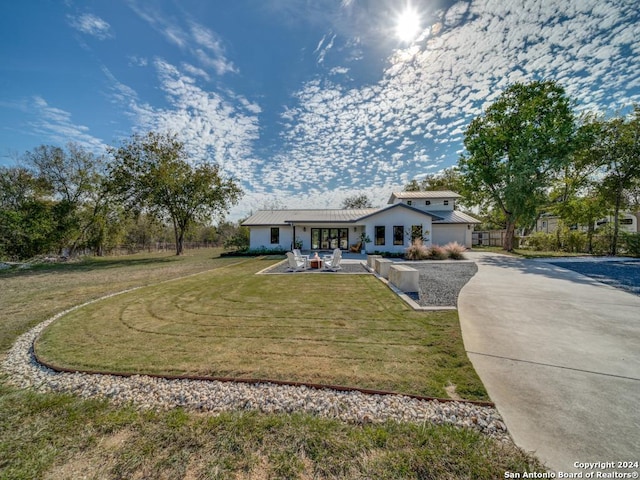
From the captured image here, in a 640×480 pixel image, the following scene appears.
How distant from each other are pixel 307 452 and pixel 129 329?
15.3 ft

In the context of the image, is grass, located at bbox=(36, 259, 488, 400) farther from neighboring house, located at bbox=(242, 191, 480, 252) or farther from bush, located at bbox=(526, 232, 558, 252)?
bush, located at bbox=(526, 232, 558, 252)

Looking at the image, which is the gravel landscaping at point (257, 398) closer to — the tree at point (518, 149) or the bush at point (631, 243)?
the tree at point (518, 149)

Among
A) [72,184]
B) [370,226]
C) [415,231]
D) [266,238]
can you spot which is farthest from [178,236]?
[415,231]

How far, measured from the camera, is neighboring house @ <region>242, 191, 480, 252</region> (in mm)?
19000

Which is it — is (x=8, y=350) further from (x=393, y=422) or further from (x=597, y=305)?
(x=597, y=305)

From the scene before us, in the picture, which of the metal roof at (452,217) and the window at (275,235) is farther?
the window at (275,235)

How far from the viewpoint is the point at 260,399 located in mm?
2768

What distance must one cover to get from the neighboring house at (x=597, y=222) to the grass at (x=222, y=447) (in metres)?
28.1

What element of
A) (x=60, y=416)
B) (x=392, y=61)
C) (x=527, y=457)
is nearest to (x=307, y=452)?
(x=527, y=457)

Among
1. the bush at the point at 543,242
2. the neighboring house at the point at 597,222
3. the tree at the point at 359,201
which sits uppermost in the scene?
the tree at the point at 359,201

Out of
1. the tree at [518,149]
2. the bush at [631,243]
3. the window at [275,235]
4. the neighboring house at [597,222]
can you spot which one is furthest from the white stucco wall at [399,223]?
the neighboring house at [597,222]

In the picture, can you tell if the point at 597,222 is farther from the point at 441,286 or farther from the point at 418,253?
the point at 441,286

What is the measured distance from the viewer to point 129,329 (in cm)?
483

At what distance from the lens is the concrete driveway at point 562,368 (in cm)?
210
